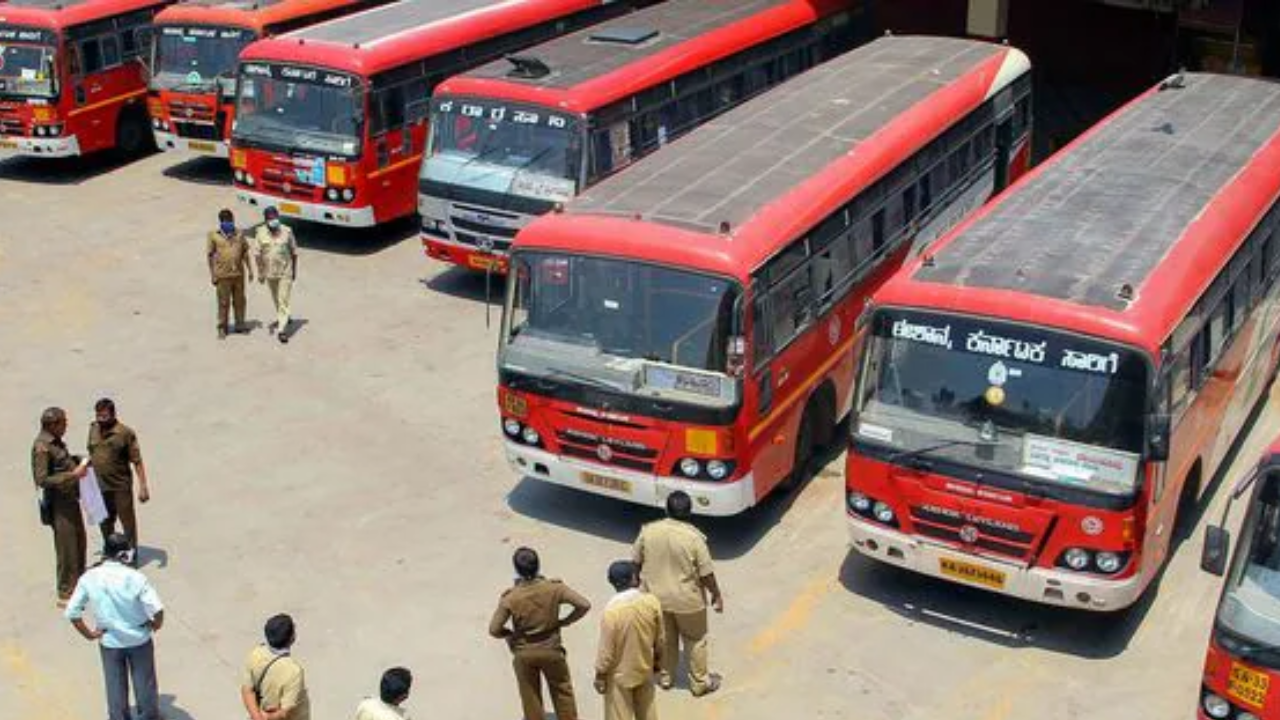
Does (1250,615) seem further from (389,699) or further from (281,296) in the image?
(281,296)

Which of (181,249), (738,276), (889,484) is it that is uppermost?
(738,276)

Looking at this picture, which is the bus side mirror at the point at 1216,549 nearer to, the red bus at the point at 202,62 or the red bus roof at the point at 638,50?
the red bus roof at the point at 638,50

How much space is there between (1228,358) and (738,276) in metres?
4.18

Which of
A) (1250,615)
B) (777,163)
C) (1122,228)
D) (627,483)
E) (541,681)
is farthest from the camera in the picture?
(777,163)

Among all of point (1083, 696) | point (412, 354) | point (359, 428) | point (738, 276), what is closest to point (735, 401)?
point (738, 276)

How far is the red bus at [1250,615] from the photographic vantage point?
31.4ft

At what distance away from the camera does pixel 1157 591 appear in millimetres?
13258

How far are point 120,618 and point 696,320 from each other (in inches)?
192

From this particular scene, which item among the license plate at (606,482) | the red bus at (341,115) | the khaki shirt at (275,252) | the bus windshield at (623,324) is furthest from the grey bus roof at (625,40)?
the license plate at (606,482)

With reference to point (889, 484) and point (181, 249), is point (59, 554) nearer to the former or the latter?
point (889, 484)

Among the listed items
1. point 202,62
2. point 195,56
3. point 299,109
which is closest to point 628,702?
point 299,109

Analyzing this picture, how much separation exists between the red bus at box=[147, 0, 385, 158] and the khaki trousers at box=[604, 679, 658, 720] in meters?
14.9

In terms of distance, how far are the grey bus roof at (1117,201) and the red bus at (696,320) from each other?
61.4 inches

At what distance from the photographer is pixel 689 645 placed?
463 inches
